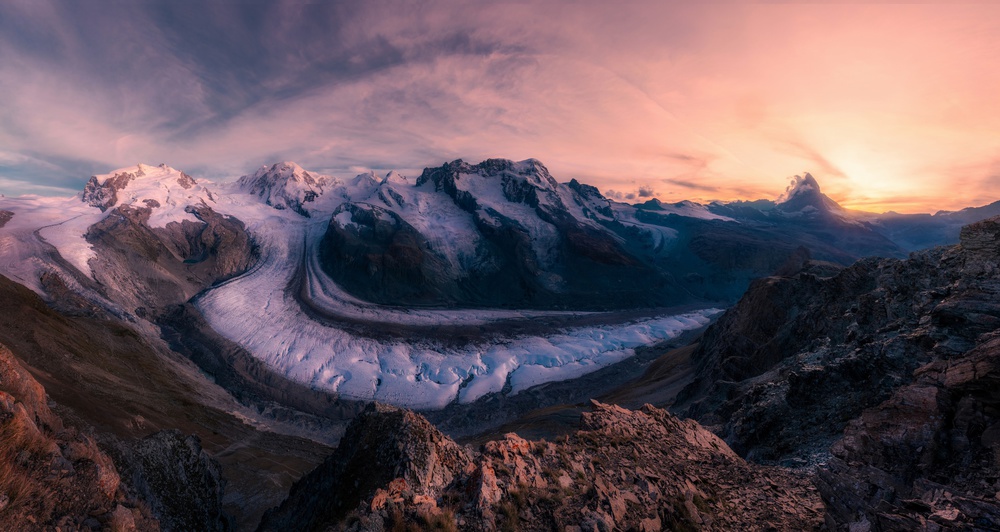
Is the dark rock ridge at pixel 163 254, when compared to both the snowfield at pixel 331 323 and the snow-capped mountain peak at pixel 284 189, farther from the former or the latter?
the snow-capped mountain peak at pixel 284 189

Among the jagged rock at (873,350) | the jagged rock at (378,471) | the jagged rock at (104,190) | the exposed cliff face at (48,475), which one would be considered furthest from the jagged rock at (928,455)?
the jagged rock at (104,190)

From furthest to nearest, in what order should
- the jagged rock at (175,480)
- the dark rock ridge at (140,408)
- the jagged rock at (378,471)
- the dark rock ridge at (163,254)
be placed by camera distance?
the dark rock ridge at (163,254)
the dark rock ridge at (140,408)
the jagged rock at (175,480)
the jagged rock at (378,471)

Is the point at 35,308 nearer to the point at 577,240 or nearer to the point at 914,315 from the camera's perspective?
the point at 914,315

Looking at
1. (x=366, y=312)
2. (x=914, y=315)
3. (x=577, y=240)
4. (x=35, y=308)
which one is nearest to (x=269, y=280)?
(x=366, y=312)

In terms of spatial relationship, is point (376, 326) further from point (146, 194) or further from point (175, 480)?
point (146, 194)

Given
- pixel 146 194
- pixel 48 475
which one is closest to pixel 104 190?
pixel 146 194

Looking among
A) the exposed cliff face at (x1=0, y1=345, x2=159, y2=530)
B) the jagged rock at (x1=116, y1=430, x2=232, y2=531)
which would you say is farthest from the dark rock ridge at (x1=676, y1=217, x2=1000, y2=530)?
the jagged rock at (x1=116, y1=430, x2=232, y2=531)

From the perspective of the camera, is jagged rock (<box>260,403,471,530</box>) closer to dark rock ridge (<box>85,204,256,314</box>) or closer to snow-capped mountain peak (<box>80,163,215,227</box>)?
dark rock ridge (<box>85,204,256,314</box>)
